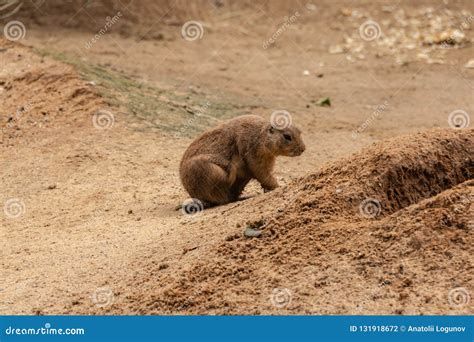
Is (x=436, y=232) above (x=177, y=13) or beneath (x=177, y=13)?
above

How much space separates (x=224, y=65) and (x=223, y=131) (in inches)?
336

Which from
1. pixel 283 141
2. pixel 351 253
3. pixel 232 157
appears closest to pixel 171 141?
pixel 232 157

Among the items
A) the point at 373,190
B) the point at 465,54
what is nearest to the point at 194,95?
the point at 465,54

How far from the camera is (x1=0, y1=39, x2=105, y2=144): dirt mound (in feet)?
45.7

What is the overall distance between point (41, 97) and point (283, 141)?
216 inches

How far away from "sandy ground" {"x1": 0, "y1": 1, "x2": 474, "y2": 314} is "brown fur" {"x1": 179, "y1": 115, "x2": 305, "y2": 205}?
0.59 metres

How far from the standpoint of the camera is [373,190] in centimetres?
768

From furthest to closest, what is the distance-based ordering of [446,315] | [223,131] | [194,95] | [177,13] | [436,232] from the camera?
[177,13] < [194,95] < [223,131] < [436,232] < [446,315]

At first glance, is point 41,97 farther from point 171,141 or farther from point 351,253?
point 351,253

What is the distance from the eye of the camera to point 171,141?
44.4ft

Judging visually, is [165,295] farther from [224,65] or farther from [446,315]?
[224,65]

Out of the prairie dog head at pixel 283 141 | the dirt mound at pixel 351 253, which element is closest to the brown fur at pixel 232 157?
the prairie dog head at pixel 283 141

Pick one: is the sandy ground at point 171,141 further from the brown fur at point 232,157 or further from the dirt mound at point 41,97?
the brown fur at point 232,157

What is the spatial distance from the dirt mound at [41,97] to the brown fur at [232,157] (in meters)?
3.67
